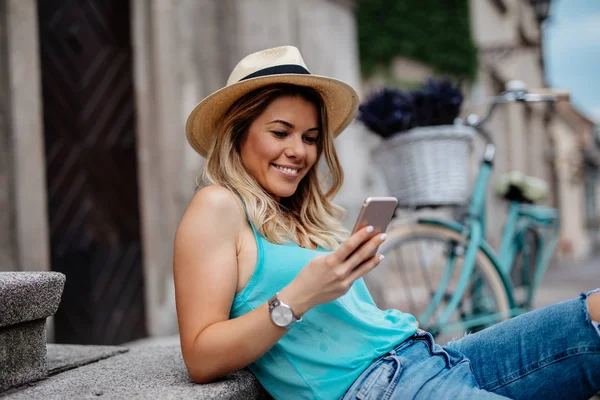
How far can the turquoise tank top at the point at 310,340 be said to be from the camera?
1.60 meters

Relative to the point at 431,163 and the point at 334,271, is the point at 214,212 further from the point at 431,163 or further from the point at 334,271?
the point at 431,163

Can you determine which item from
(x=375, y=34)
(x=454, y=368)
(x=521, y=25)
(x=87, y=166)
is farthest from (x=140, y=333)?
(x=521, y=25)

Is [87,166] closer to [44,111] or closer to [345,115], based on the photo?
[44,111]

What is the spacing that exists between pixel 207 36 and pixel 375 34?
5.52 metres

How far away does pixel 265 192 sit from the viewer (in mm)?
1855

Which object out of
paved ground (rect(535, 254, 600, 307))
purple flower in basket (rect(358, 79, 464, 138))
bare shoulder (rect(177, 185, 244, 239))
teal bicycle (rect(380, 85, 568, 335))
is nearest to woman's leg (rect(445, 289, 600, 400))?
bare shoulder (rect(177, 185, 244, 239))

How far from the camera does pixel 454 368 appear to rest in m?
1.66

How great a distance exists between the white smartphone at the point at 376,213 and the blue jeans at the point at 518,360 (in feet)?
1.32

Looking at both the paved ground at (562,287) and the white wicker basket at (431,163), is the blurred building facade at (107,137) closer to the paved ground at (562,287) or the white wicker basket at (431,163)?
the white wicker basket at (431,163)

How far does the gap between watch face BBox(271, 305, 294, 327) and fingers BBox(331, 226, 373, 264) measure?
0.55 feet

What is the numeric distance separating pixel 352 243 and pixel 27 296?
822 mm

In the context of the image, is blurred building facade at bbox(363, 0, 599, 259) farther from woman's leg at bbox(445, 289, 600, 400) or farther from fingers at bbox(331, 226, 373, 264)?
fingers at bbox(331, 226, 373, 264)

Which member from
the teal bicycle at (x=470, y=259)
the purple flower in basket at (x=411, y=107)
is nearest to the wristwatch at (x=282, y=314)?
the teal bicycle at (x=470, y=259)

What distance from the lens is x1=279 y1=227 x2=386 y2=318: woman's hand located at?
4.50 ft
